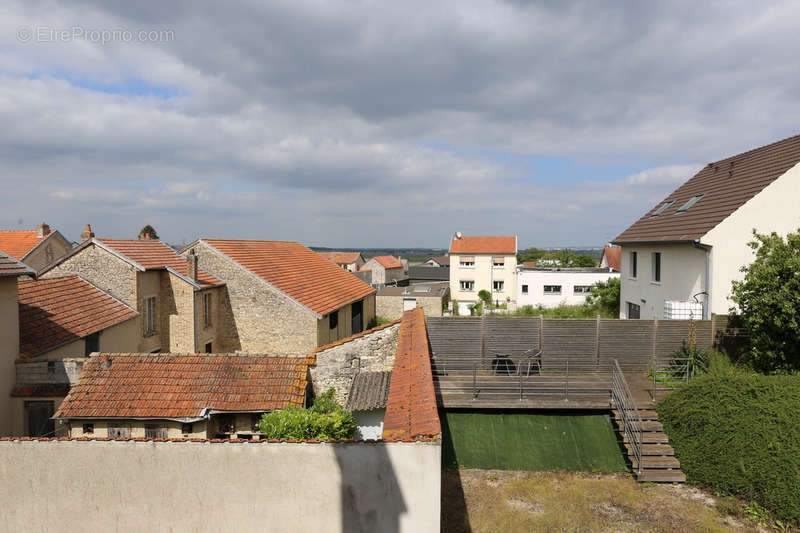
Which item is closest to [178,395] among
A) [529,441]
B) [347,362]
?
[347,362]

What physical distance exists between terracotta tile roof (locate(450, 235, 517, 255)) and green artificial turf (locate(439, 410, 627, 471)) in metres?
38.8

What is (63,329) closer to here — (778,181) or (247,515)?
(247,515)

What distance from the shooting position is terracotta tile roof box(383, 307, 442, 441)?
223 inches

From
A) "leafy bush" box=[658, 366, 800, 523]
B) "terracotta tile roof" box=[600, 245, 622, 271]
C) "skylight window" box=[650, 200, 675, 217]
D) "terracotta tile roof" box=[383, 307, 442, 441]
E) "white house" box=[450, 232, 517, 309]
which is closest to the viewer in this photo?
"terracotta tile roof" box=[383, 307, 442, 441]

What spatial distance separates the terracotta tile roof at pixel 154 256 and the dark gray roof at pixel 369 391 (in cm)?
1049

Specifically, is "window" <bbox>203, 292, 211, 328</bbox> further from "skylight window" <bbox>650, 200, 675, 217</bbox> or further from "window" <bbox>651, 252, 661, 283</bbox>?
"skylight window" <bbox>650, 200, 675, 217</bbox>

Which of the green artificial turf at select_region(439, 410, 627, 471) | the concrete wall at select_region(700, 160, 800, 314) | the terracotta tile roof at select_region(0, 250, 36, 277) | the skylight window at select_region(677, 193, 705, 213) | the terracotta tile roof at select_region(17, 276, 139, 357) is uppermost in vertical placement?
the skylight window at select_region(677, 193, 705, 213)

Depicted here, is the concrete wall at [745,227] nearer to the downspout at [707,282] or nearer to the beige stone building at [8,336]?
the downspout at [707,282]

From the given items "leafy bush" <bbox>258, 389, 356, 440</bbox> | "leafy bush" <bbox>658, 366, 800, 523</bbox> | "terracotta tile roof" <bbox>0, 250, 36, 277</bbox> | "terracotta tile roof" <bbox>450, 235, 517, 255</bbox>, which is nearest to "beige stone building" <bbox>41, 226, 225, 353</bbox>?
"terracotta tile roof" <bbox>0, 250, 36, 277</bbox>

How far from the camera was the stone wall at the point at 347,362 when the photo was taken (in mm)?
12914

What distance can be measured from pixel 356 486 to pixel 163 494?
8.17ft

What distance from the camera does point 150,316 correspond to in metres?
19.3

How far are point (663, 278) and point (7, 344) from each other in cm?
2203

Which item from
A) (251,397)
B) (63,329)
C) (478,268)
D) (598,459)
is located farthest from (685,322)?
(478,268)
